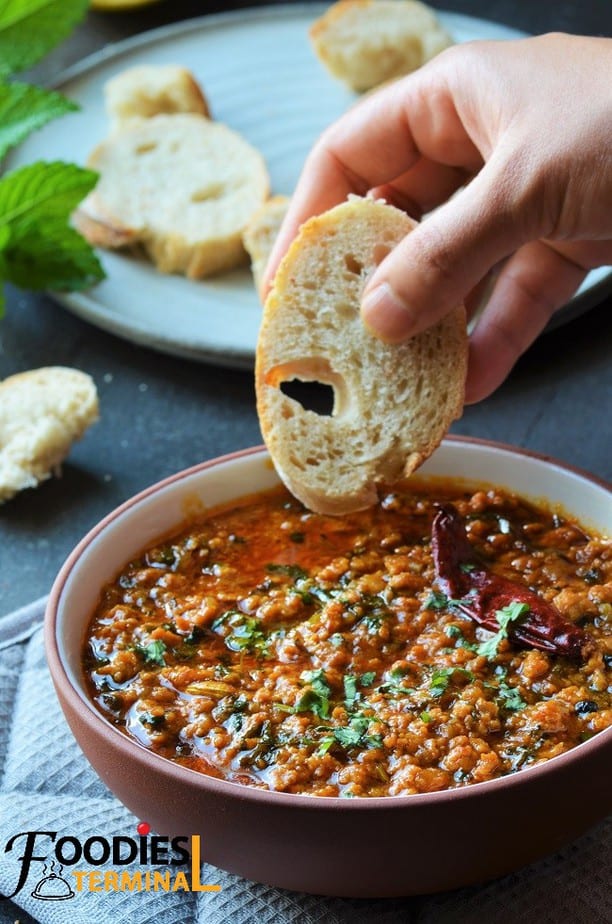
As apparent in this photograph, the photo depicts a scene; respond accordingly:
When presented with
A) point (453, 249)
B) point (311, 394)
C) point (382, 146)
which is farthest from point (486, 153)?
point (311, 394)

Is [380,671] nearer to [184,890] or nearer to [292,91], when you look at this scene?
[184,890]

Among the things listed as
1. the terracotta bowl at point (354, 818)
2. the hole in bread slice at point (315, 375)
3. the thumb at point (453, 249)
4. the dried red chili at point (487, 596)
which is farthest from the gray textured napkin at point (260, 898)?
the thumb at point (453, 249)

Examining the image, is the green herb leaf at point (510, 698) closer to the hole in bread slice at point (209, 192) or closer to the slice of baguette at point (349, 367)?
the slice of baguette at point (349, 367)

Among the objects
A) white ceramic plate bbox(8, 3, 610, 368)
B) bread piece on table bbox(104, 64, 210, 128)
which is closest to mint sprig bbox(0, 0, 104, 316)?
white ceramic plate bbox(8, 3, 610, 368)

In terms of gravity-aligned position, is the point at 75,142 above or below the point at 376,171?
below

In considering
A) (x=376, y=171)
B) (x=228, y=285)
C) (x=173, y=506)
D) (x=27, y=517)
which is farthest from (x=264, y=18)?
(x=173, y=506)
